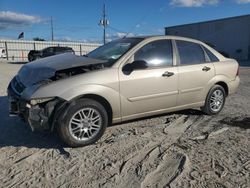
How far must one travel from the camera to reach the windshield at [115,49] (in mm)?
5633

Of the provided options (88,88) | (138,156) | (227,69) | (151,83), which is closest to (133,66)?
(151,83)

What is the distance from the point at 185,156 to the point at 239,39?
40.6m

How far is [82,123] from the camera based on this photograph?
4.94 metres

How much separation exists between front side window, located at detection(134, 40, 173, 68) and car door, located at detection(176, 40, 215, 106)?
24 centimetres

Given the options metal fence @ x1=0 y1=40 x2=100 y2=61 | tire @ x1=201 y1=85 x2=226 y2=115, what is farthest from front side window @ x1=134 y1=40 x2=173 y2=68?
metal fence @ x1=0 y1=40 x2=100 y2=61

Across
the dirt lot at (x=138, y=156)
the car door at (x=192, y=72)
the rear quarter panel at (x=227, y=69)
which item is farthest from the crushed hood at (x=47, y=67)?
the rear quarter panel at (x=227, y=69)

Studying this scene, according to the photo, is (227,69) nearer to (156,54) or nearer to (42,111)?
(156,54)

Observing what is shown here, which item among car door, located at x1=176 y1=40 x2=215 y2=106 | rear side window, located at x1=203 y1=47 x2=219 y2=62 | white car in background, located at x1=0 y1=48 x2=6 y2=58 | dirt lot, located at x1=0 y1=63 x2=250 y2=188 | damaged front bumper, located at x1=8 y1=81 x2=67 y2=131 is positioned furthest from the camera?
white car in background, located at x1=0 y1=48 x2=6 y2=58

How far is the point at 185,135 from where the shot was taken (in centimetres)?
552

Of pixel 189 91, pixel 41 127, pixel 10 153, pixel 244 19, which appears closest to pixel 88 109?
pixel 41 127

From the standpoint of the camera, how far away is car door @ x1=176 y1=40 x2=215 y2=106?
6.15 meters

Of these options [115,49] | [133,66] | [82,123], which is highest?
[115,49]

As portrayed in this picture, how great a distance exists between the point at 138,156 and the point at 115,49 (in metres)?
2.23

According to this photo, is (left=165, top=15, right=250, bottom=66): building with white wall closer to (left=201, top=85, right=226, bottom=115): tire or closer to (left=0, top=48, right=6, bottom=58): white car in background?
(left=0, top=48, right=6, bottom=58): white car in background
